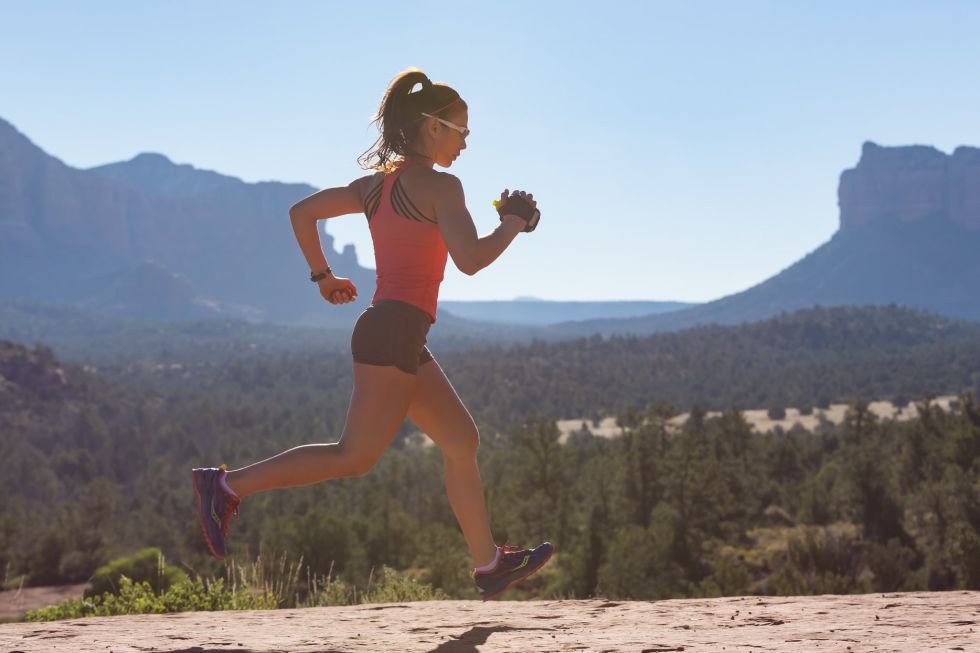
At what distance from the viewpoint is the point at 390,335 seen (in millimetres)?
3670

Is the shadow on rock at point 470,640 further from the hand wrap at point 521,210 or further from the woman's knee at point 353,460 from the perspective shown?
the hand wrap at point 521,210

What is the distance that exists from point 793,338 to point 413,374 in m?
165

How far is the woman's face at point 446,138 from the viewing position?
3.88m

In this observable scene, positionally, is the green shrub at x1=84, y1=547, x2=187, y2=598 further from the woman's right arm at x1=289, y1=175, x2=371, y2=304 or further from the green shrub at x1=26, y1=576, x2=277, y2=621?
the woman's right arm at x1=289, y1=175, x2=371, y2=304

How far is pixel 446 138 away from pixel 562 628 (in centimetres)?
225

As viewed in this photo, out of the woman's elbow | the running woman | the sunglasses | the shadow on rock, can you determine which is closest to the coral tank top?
the running woman

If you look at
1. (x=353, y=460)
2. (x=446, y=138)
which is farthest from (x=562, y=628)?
(x=446, y=138)

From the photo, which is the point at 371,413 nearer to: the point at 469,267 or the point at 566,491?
the point at 469,267

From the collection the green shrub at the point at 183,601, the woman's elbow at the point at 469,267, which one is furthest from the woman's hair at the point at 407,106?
the green shrub at the point at 183,601

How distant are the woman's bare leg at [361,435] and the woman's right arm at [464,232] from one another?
571 mm

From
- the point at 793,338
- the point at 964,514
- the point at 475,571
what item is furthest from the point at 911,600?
the point at 793,338

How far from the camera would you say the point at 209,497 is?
3.81 m

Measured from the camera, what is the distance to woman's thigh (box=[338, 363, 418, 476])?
367 centimetres

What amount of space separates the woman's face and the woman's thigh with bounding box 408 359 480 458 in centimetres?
93
